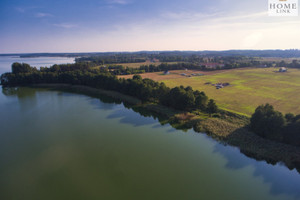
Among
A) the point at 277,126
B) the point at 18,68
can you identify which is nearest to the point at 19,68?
the point at 18,68

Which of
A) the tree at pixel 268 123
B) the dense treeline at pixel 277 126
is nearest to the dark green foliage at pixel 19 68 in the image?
the tree at pixel 268 123

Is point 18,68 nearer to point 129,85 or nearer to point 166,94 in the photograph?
point 129,85

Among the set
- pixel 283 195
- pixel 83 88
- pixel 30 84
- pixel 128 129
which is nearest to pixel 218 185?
pixel 283 195

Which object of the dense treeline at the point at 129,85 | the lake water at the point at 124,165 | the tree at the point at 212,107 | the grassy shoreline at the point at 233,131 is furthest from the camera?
the dense treeline at the point at 129,85

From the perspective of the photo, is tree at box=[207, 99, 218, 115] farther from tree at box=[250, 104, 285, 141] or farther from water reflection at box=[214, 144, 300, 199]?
water reflection at box=[214, 144, 300, 199]

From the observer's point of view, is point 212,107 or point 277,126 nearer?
point 277,126

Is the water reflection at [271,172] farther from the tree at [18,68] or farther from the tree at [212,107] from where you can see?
the tree at [18,68]

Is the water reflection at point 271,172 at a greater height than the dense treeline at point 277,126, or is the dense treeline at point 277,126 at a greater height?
the dense treeline at point 277,126
